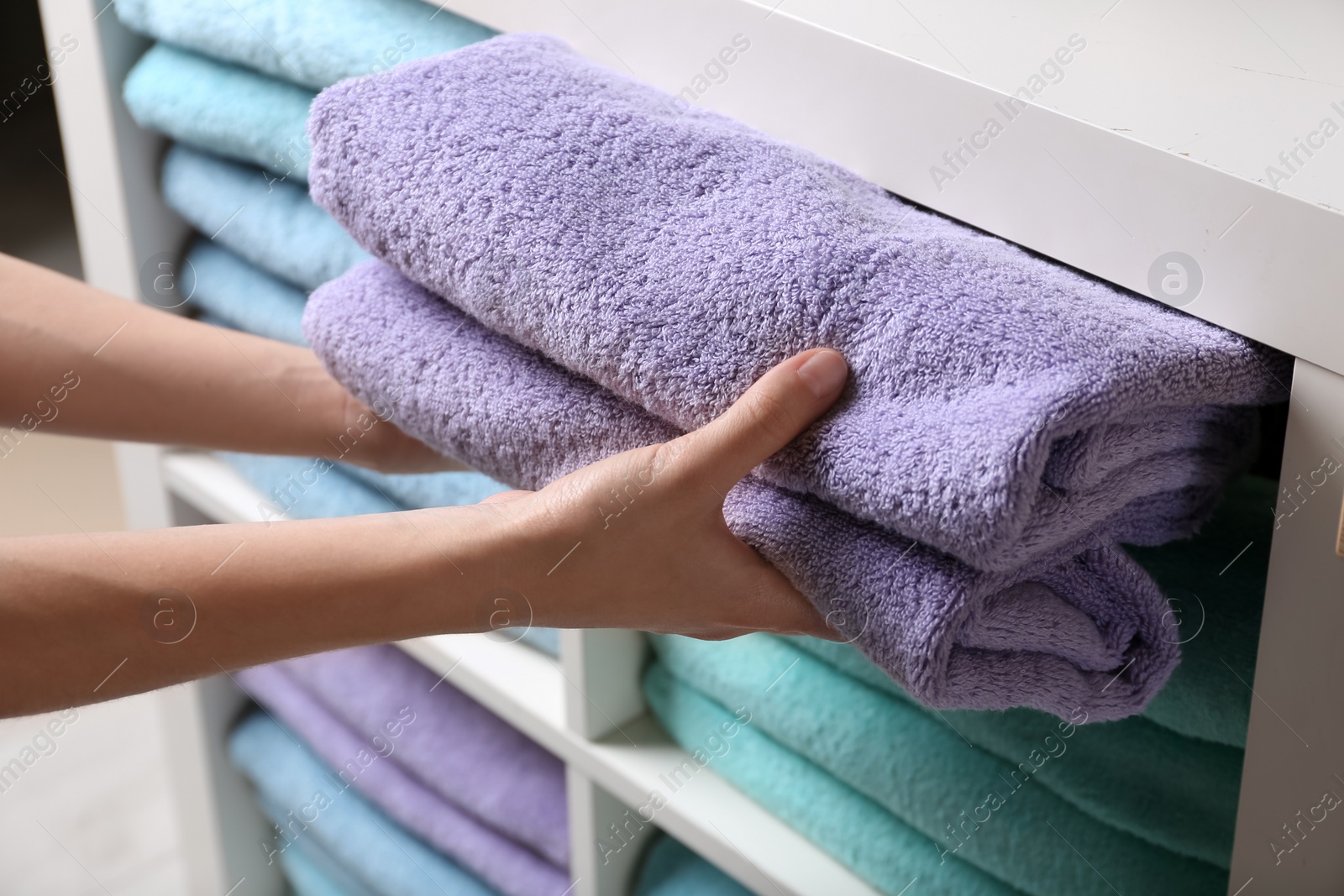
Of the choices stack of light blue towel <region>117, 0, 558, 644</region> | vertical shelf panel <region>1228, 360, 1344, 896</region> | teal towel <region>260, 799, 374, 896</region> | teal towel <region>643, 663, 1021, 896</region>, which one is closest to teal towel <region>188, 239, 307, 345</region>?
stack of light blue towel <region>117, 0, 558, 644</region>

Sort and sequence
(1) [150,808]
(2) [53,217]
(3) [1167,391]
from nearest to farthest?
(3) [1167,391] → (1) [150,808] → (2) [53,217]

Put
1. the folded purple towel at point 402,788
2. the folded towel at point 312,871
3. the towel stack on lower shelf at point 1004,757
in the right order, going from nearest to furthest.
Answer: the towel stack on lower shelf at point 1004,757, the folded purple towel at point 402,788, the folded towel at point 312,871

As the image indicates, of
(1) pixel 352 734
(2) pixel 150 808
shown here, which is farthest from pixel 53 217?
(1) pixel 352 734

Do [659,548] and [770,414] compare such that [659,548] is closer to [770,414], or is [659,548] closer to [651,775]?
[770,414]

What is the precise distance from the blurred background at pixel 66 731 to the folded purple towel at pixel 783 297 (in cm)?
85

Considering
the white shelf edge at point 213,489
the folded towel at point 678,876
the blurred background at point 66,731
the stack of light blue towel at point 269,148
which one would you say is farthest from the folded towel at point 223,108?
the blurred background at point 66,731

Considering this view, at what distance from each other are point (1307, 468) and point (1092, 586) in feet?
0.23

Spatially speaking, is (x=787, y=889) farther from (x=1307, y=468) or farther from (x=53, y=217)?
(x=53, y=217)

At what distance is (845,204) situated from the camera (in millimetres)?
402

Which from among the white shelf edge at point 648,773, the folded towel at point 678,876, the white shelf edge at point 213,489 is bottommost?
the folded towel at point 678,876

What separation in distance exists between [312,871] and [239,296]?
0.49 metres

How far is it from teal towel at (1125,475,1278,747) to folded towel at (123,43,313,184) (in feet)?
1.56

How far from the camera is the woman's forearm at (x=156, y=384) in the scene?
23.0 inches
